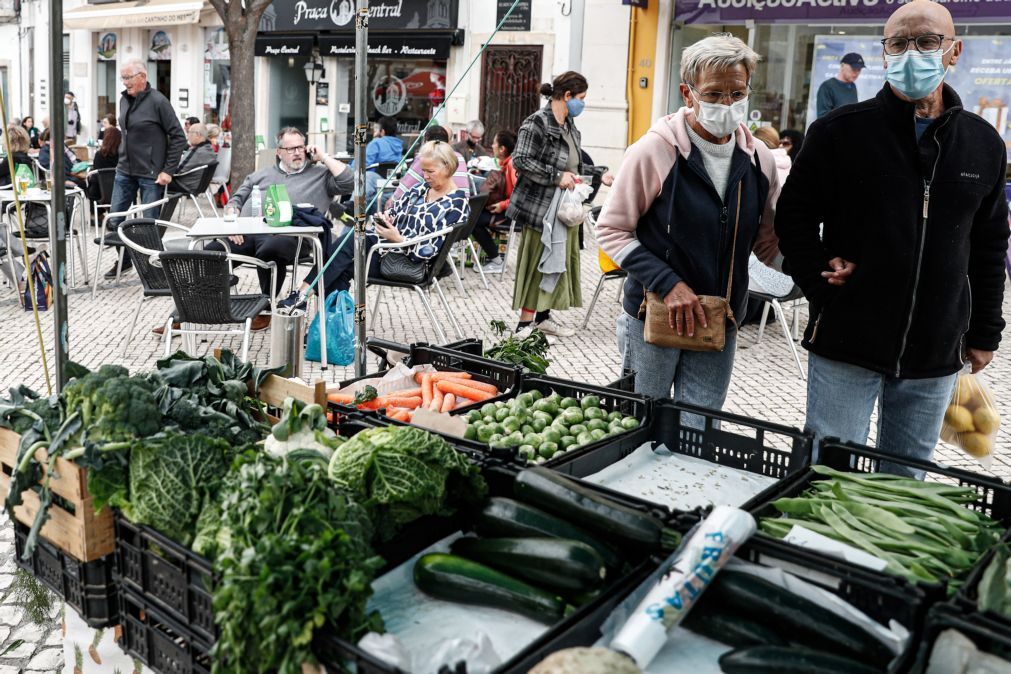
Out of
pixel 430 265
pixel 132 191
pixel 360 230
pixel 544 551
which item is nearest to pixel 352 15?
pixel 132 191

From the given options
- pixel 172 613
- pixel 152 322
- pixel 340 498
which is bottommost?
pixel 152 322

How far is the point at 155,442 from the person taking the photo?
2312 millimetres

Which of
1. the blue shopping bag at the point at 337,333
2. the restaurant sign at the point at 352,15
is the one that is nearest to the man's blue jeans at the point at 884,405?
the blue shopping bag at the point at 337,333

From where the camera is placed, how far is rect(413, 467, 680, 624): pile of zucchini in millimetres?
2039

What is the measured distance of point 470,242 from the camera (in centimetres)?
1071

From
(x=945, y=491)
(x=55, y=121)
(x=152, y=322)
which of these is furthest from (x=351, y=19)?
(x=945, y=491)

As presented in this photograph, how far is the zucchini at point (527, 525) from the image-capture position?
7.02 ft

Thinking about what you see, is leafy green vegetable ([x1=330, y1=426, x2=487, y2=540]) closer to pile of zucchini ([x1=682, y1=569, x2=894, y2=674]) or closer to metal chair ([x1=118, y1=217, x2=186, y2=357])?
pile of zucchini ([x1=682, y1=569, x2=894, y2=674])

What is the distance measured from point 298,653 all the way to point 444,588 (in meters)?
0.43

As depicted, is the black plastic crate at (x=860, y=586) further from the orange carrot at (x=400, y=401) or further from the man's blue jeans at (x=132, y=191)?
the man's blue jeans at (x=132, y=191)

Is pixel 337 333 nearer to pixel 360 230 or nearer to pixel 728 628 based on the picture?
pixel 360 230

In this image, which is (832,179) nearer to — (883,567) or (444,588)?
(883,567)

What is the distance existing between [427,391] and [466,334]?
4580mm

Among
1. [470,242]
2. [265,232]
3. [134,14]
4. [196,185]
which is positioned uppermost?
[134,14]
